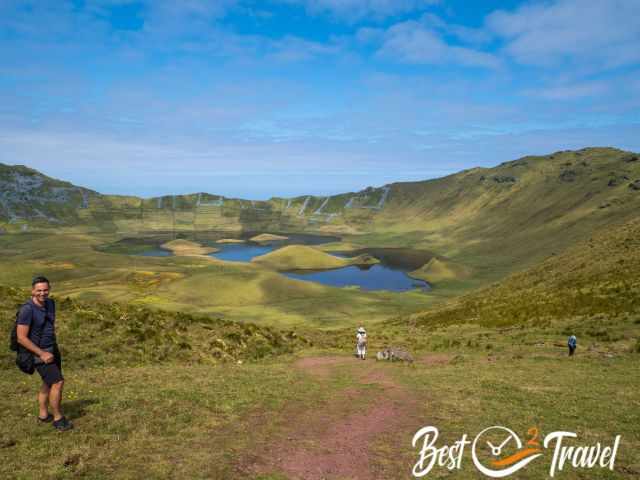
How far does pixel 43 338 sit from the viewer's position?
12.8 m

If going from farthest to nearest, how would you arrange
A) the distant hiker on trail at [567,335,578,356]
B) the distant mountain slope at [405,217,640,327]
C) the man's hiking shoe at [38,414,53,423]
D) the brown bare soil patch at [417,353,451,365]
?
the distant mountain slope at [405,217,640,327]
the brown bare soil patch at [417,353,451,365]
the distant hiker on trail at [567,335,578,356]
the man's hiking shoe at [38,414,53,423]

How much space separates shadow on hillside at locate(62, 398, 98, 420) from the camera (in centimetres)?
1502

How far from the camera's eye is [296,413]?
18.0 meters

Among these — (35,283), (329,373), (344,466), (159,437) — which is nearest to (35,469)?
(159,437)

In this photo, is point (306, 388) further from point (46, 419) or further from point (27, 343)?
point (27, 343)

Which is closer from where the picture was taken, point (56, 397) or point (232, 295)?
point (56, 397)

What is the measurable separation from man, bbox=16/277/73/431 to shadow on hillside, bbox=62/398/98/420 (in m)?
1.61

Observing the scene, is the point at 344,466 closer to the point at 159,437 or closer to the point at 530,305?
the point at 159,437

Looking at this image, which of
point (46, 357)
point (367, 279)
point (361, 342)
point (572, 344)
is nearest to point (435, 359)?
point (361, 342)

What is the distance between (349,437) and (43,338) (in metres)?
10.6

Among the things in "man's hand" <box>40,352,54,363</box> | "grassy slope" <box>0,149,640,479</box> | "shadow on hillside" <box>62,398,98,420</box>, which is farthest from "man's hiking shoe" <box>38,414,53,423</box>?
"man's hand" <box>40,352,54,363</box>

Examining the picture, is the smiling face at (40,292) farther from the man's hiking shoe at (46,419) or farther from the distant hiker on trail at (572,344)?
the distant hiker on trail at (572,344)

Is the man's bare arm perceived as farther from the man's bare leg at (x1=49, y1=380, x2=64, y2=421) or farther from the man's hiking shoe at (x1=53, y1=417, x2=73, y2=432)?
the man's hiking shoe at (x1=53, y1=417, x2=73, y2=432)

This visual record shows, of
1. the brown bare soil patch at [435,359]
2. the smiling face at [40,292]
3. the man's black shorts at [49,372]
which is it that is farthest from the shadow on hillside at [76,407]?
the brown bare soil patch at [435,359]
